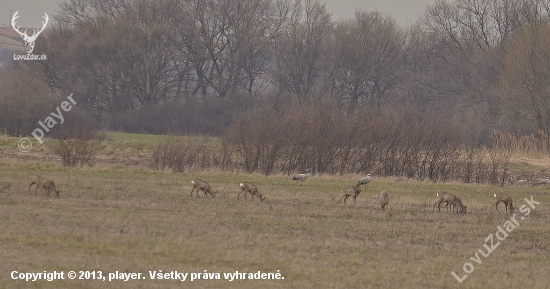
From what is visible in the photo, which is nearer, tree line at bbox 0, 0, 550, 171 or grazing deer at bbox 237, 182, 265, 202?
grazing deer at bbox 237, 182, 265, 202

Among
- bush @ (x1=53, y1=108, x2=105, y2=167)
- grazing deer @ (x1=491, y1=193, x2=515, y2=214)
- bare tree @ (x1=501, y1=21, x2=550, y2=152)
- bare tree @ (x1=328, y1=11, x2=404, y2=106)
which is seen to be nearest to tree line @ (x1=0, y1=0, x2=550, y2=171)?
bare tree @ (x1=328, y1=11, x2=404, y2=106)

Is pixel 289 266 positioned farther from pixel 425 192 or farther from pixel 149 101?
pixel 149 101

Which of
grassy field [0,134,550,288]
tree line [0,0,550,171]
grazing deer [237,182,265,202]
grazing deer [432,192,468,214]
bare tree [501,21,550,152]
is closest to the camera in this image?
grassy field [0,134,550,288]

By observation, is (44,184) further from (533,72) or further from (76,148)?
(533,72)

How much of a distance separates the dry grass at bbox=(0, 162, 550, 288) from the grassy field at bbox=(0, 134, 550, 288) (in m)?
0.03

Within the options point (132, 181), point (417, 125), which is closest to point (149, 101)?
point (417, 125)

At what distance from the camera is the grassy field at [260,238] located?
1337 centimetres

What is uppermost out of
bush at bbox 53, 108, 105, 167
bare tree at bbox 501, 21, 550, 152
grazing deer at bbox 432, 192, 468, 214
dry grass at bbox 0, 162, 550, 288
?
bare tree at bbox 501, 21, 550, 152

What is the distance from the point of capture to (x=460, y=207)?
2336 centimetres

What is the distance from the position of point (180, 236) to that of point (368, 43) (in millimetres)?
63400

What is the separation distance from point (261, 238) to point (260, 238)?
0.03 metres

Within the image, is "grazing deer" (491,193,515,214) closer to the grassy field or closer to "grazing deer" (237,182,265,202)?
the grassy field

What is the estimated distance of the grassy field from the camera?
13367mm

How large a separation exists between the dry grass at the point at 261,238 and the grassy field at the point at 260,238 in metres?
0.03
